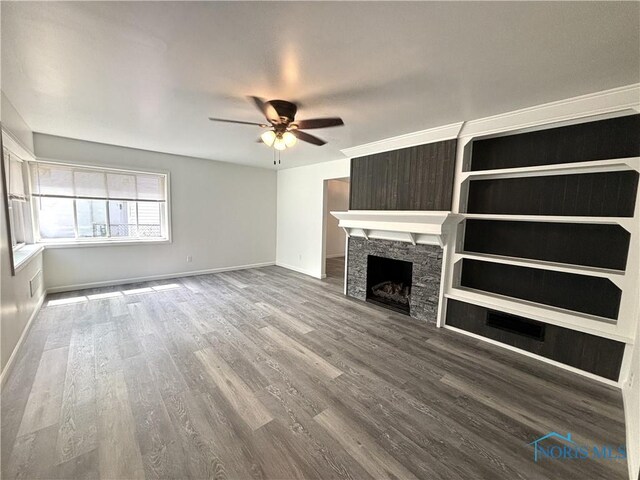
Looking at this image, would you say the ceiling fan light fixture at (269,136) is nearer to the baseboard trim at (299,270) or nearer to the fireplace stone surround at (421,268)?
the fireplace stone surround at (421,268)

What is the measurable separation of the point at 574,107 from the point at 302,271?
5144 mm

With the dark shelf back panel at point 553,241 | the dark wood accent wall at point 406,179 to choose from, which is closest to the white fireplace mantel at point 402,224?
the dark wood accent wall at point 406,179

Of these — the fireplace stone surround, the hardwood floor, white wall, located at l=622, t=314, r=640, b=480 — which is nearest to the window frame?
the hardwood floor

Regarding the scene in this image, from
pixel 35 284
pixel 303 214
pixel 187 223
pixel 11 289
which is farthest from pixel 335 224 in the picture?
pixel 11 289

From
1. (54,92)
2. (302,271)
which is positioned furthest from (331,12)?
(302,271)

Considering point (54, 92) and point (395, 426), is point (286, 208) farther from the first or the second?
point (395, 426)

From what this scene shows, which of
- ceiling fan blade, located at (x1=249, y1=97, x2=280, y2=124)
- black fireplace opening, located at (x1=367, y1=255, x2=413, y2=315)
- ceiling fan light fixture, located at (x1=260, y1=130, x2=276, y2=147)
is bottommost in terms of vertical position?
black fireplace opening, located at (x1=367, y1=255, x2=413, y2=315)

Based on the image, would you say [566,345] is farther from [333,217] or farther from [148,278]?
[148,278]

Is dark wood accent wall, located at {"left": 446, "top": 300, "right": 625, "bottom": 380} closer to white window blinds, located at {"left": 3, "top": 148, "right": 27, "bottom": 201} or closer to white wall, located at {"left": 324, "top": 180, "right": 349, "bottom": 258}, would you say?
white wall, located at {"left": 324, "top": 180, "right": 349, "bottom": 258}

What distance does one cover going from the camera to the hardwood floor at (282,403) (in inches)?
60.2

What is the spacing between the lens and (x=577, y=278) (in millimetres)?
2605

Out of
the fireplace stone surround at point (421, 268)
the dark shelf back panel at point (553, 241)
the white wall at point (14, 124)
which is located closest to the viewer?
the dark shelf back panel at point (553, 241)

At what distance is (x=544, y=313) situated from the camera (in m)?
2.65

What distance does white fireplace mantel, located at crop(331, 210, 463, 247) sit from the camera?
322cm
